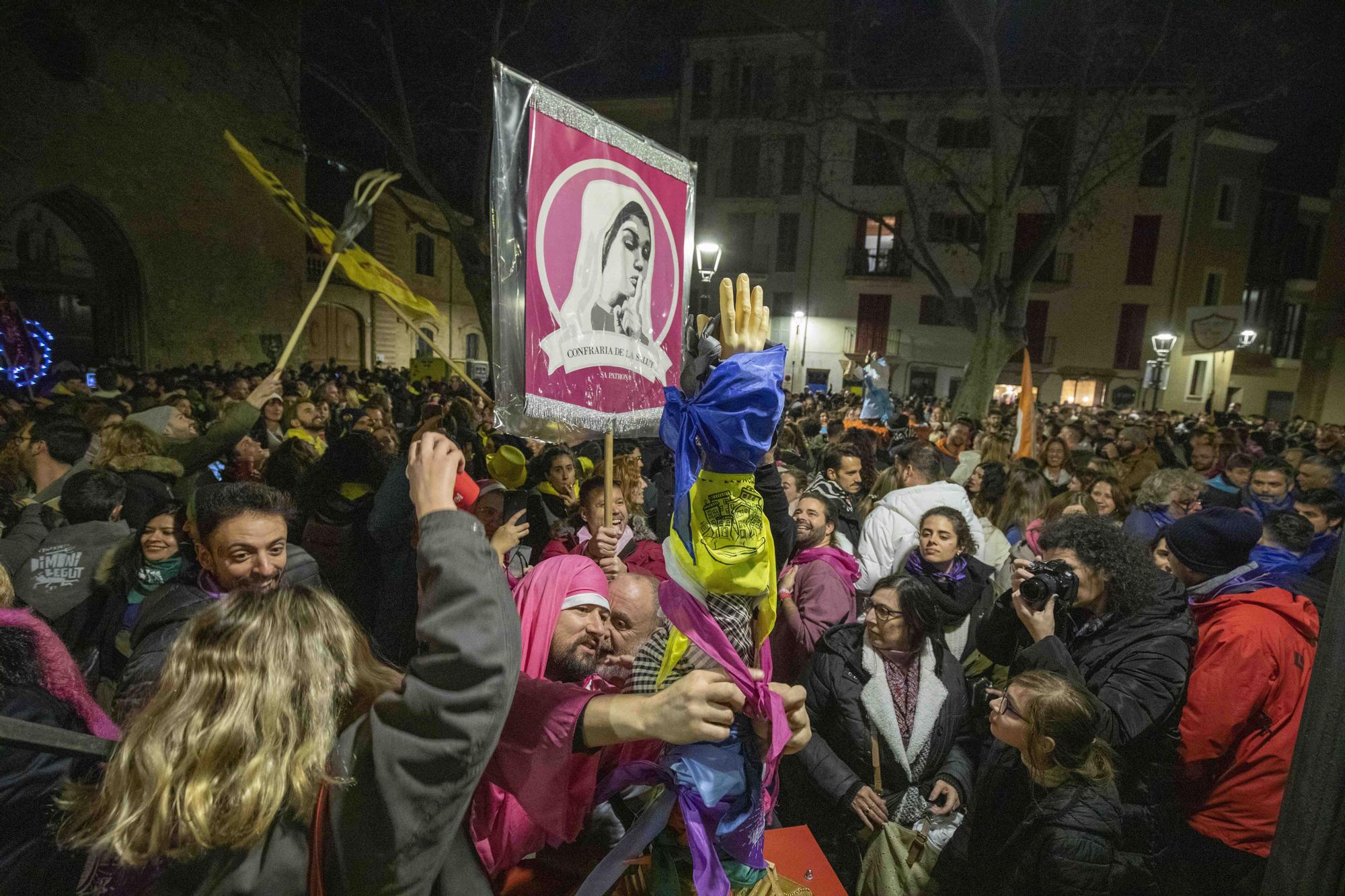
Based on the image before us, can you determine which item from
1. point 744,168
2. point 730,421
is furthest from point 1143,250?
point 730,421

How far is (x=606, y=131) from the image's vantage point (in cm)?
248

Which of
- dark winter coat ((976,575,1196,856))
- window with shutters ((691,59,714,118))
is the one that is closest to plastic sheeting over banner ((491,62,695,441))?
dark winter coat ((976,575,1196,856))

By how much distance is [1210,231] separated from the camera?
1071 inches

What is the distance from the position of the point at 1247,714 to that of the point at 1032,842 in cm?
102

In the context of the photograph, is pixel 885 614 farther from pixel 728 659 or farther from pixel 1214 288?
pixel 1214 288

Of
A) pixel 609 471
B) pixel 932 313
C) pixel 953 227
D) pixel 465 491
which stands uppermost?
pixel 953 227

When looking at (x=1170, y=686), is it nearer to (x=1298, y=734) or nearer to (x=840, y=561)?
(x=1298, y=734)

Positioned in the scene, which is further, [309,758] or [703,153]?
[703,153]

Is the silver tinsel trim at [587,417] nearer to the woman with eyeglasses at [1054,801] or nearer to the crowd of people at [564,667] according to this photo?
the crowd of people at [564,667]

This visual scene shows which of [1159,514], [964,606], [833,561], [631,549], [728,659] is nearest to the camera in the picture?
[728,659]

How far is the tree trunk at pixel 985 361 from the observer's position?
40.9 ft

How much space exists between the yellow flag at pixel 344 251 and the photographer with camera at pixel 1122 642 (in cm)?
293

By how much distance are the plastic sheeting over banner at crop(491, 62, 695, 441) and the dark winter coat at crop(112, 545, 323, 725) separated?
0.96 meters

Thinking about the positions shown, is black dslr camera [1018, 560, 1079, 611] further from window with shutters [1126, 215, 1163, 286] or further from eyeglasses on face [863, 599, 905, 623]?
window with shutters [1126, 215, 1163, 286]
